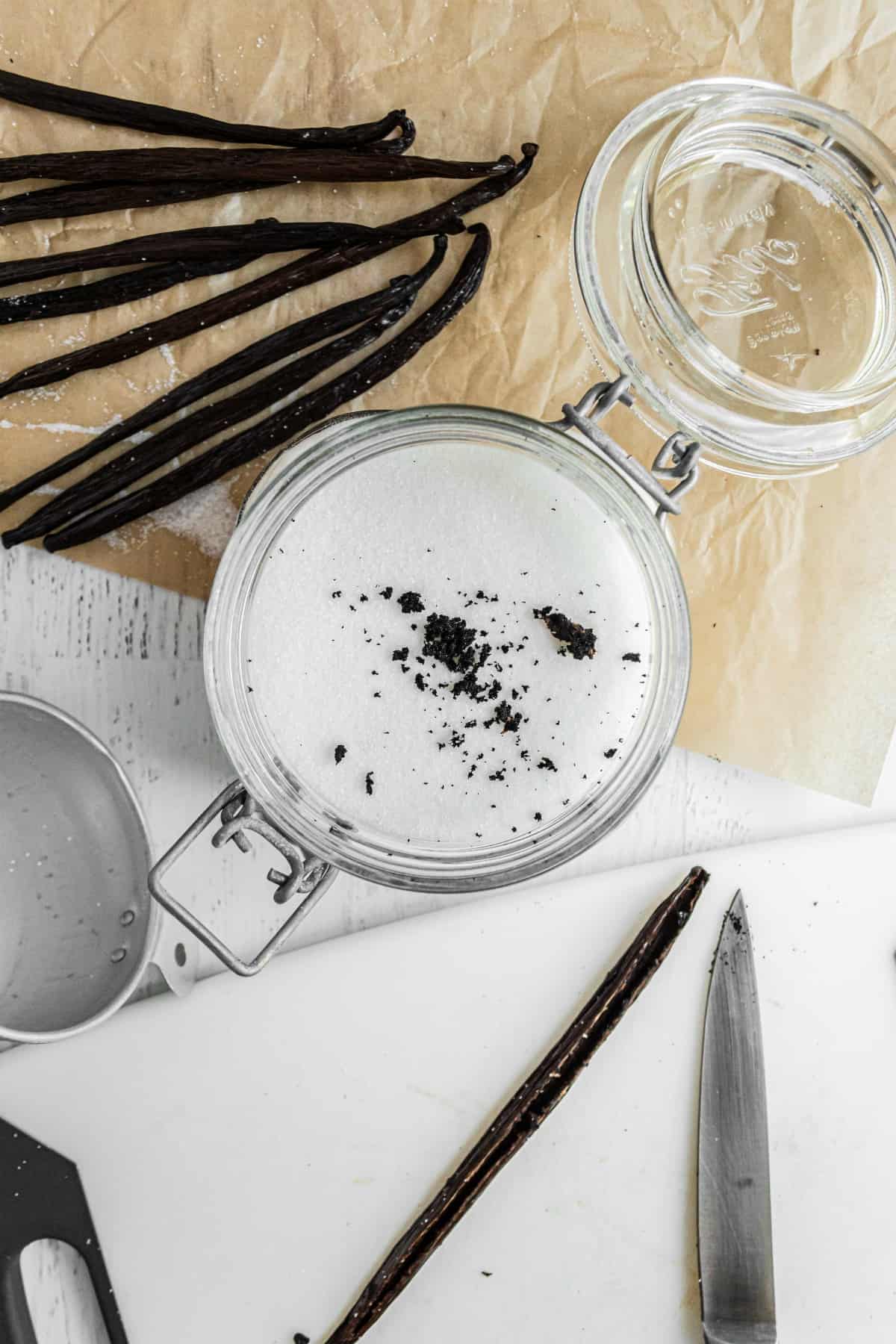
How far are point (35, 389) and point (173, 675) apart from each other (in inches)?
6.9

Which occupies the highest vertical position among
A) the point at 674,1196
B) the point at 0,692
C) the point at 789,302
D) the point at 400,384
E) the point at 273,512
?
the point at 789,302

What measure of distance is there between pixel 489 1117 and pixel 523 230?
0.53 meters

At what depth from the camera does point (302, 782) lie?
51 centimetres

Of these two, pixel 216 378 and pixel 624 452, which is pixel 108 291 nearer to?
pixel 216 378

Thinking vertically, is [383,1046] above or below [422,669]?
below

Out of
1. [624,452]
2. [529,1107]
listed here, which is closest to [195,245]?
[624,452]

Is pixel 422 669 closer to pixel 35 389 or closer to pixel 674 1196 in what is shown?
pixel 35 389

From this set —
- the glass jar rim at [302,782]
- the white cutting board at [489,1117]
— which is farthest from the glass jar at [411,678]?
the white cutting board at [489,1117]

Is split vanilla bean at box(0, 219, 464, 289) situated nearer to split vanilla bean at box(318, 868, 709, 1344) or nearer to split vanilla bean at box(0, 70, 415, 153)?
split vanilla bean at box(0, 70, 415, 153)

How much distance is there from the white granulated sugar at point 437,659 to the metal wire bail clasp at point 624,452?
1.0 inches

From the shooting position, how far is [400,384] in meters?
0.61

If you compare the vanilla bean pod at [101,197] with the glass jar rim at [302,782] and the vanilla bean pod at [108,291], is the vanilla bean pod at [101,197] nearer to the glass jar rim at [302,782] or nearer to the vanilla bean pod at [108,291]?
the vanilla bean pod at [108,291]

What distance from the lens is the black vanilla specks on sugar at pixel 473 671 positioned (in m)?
0.50

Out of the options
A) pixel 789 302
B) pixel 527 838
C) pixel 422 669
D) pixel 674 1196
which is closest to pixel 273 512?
pixel 422 669
